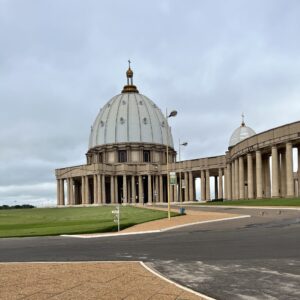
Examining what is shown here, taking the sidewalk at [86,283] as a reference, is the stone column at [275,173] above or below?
above

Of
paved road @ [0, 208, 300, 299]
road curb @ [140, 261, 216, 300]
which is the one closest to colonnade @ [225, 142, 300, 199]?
paved road @ [0, 208, 300, 299]

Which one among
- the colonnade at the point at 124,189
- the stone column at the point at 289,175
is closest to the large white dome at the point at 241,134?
the colonnade at the point at 124,189

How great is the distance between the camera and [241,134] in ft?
368

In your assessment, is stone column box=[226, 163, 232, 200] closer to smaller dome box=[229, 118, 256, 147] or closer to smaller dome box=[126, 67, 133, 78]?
smaller dome box=[229, 118, 256, 147]

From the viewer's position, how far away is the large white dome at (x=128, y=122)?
5472 inches

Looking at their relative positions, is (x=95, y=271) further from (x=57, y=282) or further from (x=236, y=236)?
(x=236, y=236)

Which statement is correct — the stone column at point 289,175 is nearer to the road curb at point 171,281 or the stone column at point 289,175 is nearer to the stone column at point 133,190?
the road curb at point 171,281

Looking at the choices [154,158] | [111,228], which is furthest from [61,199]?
[111,228]

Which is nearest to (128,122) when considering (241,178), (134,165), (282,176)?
(134,165)

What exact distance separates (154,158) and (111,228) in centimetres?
10866

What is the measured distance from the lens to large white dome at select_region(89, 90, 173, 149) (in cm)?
13900

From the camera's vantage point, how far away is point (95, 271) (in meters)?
12.0

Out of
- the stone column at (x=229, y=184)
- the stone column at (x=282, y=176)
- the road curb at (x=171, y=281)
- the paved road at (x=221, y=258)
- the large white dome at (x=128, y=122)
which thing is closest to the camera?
the road curb at (x=171, y=281)

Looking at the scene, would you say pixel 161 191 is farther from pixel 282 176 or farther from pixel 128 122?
pixel 282 176
